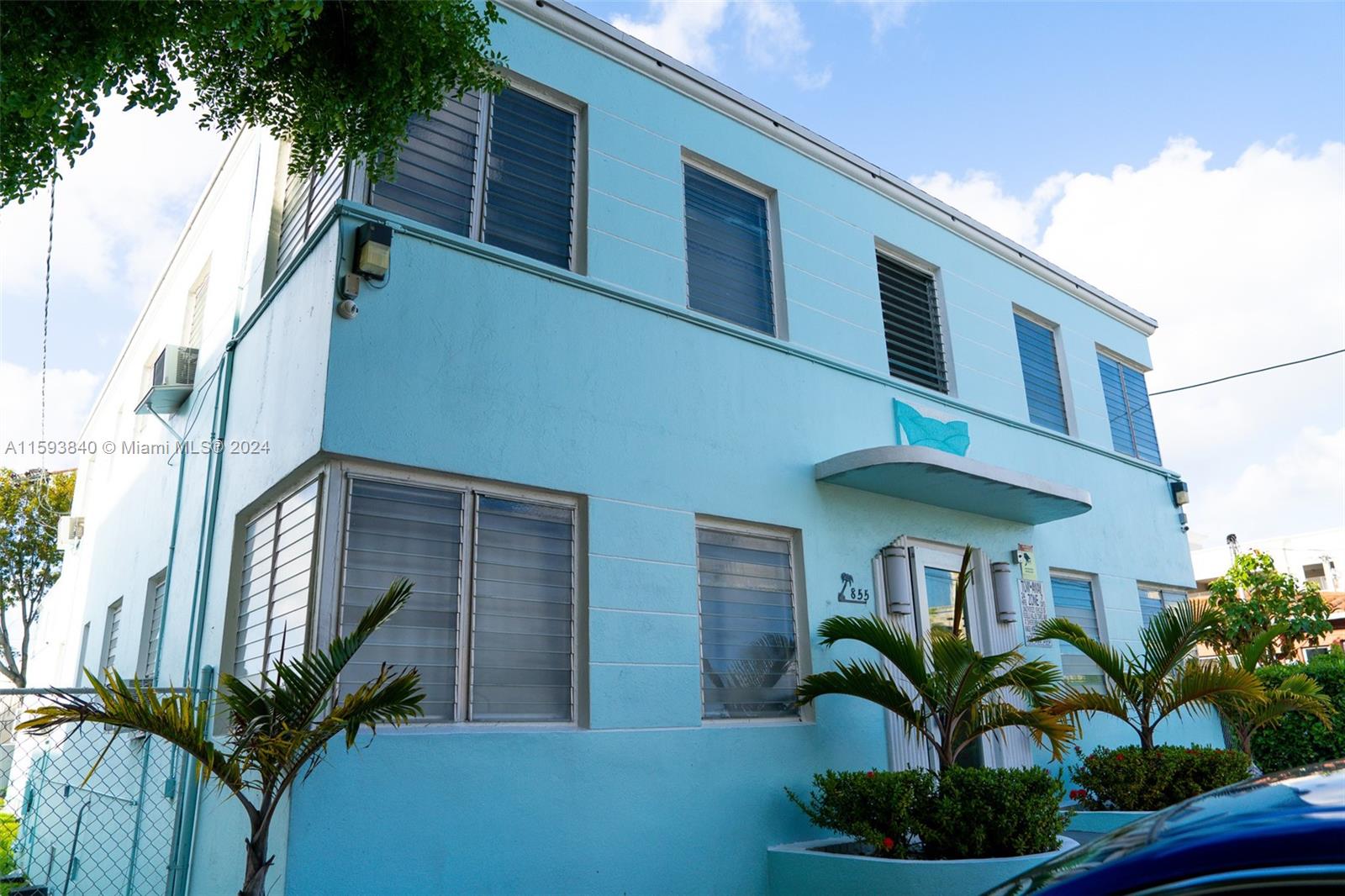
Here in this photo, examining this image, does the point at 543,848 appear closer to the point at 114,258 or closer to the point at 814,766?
the point at 814,766

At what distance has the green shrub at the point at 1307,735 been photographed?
41.2ft

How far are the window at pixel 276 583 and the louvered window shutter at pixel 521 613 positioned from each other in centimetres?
99

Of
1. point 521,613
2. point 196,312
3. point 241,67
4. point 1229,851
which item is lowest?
point 1229,851

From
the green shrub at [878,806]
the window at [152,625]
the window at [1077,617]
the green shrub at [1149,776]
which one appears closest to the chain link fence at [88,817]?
the window at [152,625]

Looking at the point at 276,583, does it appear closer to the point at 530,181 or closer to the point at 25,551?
the point at 530,181

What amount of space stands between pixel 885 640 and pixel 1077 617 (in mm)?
4675

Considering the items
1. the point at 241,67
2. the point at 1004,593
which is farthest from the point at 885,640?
the point at 241,67

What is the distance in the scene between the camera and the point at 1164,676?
28.5 ft

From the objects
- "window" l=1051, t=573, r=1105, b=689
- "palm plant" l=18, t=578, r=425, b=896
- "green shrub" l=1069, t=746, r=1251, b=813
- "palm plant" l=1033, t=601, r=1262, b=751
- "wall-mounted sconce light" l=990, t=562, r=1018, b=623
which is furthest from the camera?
"window" l=1051, t=573, r=1105, b=689

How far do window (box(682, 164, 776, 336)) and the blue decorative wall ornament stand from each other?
164 cm

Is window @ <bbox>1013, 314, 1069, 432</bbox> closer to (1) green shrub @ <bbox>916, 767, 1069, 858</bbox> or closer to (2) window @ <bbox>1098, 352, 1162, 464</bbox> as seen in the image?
(2) window @ <bbox>1098, 352, 1162, 464</bbox>

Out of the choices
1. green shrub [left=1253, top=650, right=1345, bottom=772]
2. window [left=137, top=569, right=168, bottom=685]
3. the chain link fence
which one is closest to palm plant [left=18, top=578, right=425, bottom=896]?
the chain link fence

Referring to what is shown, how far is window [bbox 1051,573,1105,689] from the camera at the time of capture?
10.1m

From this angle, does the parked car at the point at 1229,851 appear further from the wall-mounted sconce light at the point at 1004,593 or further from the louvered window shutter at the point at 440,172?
the wall-mounted sconce light at the point at 1004,593
